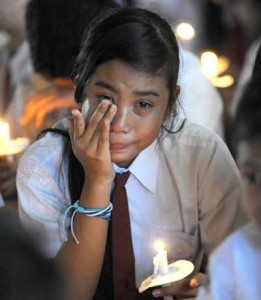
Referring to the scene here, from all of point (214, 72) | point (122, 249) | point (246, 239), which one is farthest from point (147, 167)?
point (214, 72)

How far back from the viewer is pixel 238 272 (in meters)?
0.84

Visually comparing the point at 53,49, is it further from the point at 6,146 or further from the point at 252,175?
the point at 252,175

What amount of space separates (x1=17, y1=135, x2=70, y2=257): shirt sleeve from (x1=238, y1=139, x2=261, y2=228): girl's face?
0.48m

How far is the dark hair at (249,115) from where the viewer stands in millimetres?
796

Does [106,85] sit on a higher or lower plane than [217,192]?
higher

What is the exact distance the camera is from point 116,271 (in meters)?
1.18

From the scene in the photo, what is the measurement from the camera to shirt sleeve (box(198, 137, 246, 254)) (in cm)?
117

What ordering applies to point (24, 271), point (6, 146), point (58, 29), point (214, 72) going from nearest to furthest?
1. point (24, 271)
2. point (6, 146)
3. point (58, 29)
4. point (214, 72)

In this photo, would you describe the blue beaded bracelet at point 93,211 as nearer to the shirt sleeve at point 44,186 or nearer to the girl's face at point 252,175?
the shirt sleeve at point 44,186

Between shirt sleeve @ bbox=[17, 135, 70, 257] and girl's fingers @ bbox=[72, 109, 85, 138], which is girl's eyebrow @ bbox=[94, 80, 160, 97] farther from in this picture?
shirt sleeve @ bbox=[17, 135, 70, 257]

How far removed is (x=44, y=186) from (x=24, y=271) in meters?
0.54

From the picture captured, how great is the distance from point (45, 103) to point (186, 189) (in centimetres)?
58

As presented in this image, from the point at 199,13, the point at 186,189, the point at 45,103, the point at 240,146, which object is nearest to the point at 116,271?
the point at 186,189

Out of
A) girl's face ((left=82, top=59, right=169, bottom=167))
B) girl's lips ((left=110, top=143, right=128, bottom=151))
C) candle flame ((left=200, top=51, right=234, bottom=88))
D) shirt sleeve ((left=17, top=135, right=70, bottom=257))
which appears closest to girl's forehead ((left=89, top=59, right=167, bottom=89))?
girl's face ((left=82, top=59, right=169, bottom=167))
